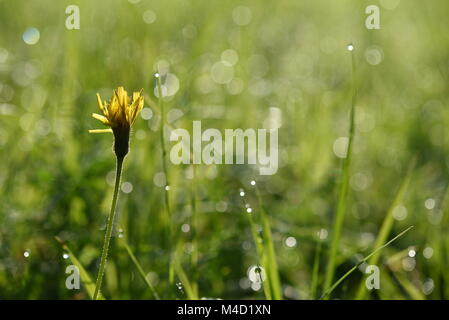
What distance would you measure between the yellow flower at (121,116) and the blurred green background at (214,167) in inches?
12.5

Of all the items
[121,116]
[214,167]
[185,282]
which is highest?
[121,116]

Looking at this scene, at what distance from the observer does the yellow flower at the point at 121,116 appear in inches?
34.4

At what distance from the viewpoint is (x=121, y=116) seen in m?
0.88

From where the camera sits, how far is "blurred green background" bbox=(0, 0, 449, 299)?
52.7 inches

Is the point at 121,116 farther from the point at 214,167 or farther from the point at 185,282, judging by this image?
the point at 214,167

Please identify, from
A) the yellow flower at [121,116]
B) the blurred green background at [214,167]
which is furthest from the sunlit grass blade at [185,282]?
the yellow flower at [121,116]

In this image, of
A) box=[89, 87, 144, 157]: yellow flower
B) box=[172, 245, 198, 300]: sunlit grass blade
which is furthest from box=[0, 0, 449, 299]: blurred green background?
box=[89, 87, 144, 157]: yellow flower

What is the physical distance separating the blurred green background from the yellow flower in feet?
1.04

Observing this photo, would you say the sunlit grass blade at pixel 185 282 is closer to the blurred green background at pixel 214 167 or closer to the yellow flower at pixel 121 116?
the blurred green background at pixel 214 167

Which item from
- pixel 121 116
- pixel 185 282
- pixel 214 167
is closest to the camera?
pixel 121 116

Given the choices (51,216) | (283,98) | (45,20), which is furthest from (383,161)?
(45,20)

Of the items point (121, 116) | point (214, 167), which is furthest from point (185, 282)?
point (214, 167)

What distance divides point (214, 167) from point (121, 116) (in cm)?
78

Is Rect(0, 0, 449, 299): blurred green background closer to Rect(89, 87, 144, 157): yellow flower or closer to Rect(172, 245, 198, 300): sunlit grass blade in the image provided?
Rect(172, 245, 198, 300): sunlit grass blade
